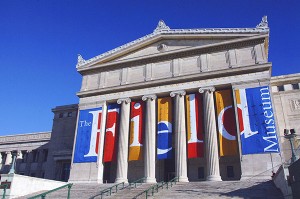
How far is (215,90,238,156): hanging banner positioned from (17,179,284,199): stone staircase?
3.60m

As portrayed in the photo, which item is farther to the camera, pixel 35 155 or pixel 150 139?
pixel 35 155

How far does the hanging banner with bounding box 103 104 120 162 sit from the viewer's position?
3128 cm

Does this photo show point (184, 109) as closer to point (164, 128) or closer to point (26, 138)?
point (164, 128)

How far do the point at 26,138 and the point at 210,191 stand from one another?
33.6 metres

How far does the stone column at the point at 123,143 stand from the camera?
29734 millimetres

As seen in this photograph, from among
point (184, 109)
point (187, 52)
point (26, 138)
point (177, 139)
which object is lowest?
point (177, 139)

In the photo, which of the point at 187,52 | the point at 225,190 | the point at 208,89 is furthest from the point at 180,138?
the point at 187,52

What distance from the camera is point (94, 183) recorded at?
98.7 ft

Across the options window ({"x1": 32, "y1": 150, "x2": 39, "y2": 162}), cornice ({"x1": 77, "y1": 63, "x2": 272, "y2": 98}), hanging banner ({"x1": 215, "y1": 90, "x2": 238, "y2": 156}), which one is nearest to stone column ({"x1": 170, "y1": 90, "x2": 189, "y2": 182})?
cornice ({"x1": 77, "y1": 63, "x2": 272, "y2": 98})

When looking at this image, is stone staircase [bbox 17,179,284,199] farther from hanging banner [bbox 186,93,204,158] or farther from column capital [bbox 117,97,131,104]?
column capital [bbox 117,97,131,104]

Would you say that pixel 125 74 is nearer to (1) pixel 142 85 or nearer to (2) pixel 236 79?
(1) pixel 142 85

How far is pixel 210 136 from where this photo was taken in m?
27.5

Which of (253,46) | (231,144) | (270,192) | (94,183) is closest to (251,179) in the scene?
(231,144)

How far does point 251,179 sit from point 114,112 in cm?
1657
